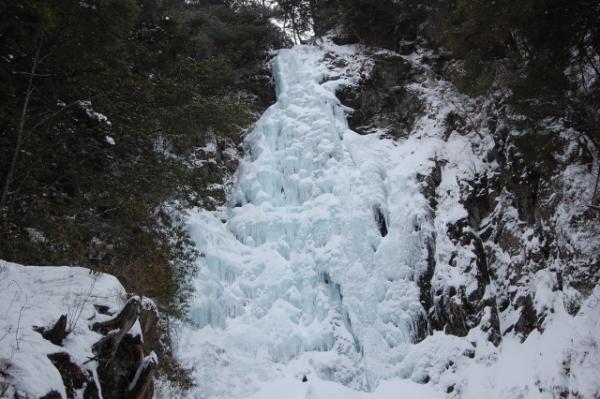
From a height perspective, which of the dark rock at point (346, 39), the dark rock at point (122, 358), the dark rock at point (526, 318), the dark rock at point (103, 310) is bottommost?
the dark rock at point (526, 318)

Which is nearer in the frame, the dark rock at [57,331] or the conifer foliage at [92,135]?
the dark rock at [57,331]

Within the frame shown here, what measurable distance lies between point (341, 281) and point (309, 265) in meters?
1.05

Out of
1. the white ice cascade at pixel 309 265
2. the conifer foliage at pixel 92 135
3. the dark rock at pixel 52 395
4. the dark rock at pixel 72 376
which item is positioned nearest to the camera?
the dark rock at pixel 52 395

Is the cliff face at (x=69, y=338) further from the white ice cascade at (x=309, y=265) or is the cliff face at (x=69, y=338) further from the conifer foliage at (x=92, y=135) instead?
the white ice cascade at (x=309, y=265)

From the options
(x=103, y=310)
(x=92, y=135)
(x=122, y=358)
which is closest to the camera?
(x=122, y=358)

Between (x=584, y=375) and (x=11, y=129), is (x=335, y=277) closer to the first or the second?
(x=584, y=375)

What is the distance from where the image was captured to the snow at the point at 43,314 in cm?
326

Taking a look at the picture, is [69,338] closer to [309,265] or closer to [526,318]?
[309,265]

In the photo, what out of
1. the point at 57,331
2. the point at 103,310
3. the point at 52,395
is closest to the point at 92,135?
the point at 103,310

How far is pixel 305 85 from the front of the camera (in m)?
18.2

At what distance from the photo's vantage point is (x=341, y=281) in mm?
12352

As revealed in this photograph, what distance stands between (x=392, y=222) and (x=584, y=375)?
21.3 feet

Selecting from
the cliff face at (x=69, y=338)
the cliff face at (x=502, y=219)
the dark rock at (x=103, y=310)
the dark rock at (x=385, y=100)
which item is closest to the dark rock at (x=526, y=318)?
the cliff face at (x=502, y=219)

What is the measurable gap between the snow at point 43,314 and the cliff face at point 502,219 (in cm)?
746
